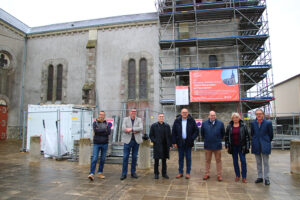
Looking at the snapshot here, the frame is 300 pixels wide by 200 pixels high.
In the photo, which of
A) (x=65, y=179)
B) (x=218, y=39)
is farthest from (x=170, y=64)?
(x=65, y=179)

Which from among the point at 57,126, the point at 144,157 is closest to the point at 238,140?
the point at 144,157

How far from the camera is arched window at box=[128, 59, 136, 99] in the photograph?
1669 centimetres

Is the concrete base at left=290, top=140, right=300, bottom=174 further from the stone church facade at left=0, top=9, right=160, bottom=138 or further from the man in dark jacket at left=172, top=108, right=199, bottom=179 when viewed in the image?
the stone church facade at left=0, top=9, right=160, bottom=138

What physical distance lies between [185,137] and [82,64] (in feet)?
44.9

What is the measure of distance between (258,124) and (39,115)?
406 inches

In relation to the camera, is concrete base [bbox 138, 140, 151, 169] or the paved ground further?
concrete base [bbox 138, 140, 151, 169]

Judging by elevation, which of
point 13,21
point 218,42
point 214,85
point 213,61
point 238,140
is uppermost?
point 13,21

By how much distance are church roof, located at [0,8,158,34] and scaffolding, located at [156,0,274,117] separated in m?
1.90

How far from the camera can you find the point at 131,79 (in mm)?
16859

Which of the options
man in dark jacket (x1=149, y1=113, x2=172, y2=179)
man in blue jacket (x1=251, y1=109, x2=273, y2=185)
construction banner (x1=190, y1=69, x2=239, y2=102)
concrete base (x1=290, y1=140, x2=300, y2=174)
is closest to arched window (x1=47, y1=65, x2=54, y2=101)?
construction banner (x1=190, y1=69, x2=239, y2=102)

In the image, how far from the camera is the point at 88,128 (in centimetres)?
1236

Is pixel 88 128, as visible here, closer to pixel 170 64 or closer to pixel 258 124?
pixel 170 64

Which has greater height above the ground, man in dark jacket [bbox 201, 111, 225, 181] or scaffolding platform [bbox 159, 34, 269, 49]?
scaffolding platform [bbox 159, 34, 269, 49]

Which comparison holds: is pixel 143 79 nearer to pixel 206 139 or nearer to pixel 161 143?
pixel 161 143
